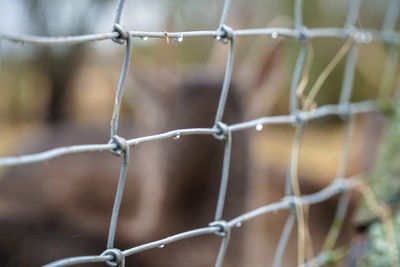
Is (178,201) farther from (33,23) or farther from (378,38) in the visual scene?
(33,23)

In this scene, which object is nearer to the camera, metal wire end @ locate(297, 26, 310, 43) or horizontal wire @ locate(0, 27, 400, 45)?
horizontal wire @ locate(0, 27, 400, 45)

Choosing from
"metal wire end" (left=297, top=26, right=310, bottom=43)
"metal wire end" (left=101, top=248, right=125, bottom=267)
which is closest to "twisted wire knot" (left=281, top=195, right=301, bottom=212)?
"metal wire end" (left=297, top=26, right=310, bottom=43)

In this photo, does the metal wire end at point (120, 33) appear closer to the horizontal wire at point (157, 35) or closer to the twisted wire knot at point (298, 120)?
the horizontal wire at point (157, 35)

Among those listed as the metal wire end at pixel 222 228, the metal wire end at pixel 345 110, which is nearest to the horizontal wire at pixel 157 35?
the metal wire end at pixel 345 110

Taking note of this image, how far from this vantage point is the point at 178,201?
167cm

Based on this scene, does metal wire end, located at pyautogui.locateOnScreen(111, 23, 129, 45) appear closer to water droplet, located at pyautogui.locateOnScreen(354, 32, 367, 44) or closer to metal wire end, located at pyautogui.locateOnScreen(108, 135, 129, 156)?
metal wire end, located at pyautogui.locateOnScreen(108, 135, 129, 156)

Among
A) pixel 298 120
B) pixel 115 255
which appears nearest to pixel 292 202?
pixel 298 120

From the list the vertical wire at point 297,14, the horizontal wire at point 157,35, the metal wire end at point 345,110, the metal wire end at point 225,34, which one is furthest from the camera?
the metal wire end at point 345,110

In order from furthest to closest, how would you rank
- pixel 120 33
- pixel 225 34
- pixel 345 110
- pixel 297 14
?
pixel 345 110 < pixel 297 14 < pixel 225 34 < pixel 120 33

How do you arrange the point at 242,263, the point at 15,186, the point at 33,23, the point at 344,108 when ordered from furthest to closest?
1. the point at 33,23
2. the point at 15,186
3. the point at 242,263
4. the point at 344,108

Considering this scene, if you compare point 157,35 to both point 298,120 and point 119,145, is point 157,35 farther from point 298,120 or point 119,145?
point 298,120

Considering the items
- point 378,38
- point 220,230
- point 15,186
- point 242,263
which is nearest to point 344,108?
point 378,38

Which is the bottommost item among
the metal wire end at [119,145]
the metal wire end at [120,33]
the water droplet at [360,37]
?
the metal wire end at [119,145]

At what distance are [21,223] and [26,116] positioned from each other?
2029 millimetres
